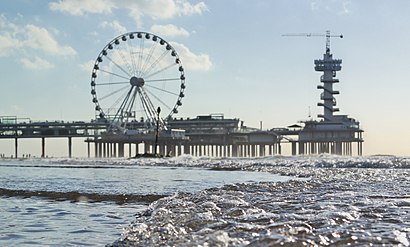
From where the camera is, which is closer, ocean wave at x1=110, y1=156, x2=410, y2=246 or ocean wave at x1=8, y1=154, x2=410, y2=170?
ocean wave at x1=110, y1=156, x2=410, y2=246

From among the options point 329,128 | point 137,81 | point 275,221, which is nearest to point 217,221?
point 275,221

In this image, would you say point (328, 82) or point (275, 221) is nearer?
point (275, 221)

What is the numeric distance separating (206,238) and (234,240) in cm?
25

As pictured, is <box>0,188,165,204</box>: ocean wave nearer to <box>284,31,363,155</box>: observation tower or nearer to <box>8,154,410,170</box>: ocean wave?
<box>8,154,410,170</box>: ocean wave

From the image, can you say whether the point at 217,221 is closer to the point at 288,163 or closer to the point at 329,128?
the point at 288,163

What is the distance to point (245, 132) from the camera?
91312 mm

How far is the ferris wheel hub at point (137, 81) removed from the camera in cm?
5788

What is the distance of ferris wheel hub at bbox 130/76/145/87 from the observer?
57.9 meters

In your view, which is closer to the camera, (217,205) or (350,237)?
(350,237)

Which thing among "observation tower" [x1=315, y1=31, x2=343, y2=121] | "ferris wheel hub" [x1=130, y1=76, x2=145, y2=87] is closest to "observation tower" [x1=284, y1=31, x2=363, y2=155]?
"observation tower" [x1=315, y1=31, x2=343, y2=121]

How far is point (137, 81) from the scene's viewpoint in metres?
58.2

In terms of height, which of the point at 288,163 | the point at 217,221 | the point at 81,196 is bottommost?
the point at 288,163

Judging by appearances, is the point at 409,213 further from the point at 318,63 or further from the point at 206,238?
the point at 318,63

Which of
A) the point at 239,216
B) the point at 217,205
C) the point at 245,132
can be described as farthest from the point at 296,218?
the point at 245,132
